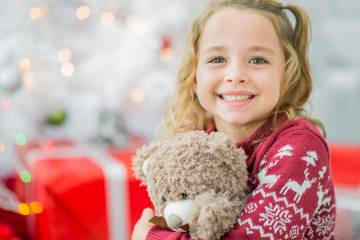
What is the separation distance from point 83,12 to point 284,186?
1.65 metres

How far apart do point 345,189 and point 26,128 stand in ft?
4.05

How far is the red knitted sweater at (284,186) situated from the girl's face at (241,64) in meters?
0.06

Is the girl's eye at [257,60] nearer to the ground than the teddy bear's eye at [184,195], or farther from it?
farther from it

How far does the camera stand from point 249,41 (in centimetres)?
80

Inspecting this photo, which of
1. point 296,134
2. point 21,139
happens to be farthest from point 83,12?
point 296,134

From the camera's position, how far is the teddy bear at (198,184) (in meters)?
0.67

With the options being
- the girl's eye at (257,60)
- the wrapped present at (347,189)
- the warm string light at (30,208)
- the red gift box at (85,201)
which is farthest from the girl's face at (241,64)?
the warm string light at (30,208)

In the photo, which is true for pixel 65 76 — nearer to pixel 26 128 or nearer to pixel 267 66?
pixel 26 128

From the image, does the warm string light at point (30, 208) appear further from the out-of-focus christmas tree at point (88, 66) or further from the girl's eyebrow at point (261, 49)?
the girl's eyebrow at point (261, 49)

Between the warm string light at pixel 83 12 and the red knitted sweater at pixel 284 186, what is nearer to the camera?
the red knitted sweater at pixel 284 186

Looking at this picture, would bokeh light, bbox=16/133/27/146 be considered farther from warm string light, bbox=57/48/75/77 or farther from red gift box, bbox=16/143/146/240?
red gift box, bbox=16/143/146/240

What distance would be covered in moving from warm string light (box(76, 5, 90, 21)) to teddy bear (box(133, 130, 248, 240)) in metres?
1.53

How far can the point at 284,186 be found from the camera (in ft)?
2.28

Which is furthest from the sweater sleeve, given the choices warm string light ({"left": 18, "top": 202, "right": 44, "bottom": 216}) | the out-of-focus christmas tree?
the out-of-focus christmas tree
